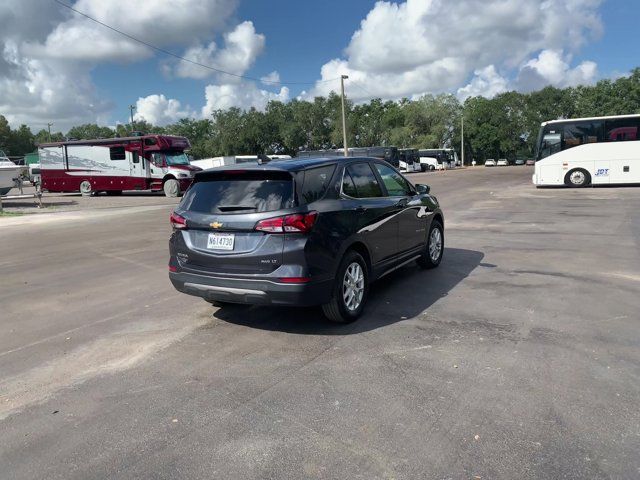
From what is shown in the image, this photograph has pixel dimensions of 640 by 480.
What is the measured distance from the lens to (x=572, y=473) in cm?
273

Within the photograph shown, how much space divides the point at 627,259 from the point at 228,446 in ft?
24.2

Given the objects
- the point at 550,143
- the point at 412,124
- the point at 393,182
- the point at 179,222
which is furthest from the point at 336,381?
the point at 412,124

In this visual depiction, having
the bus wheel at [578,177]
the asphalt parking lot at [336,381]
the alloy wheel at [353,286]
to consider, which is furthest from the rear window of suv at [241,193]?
the bus wheel at [578,177]

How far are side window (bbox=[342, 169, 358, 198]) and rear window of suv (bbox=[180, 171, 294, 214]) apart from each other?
804mm

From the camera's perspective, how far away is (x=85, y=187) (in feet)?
96.3

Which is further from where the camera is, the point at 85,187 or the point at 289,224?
the point at 85,187

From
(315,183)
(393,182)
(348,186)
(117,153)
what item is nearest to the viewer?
(315,183)

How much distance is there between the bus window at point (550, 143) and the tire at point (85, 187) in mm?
24230

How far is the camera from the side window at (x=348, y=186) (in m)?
5.39

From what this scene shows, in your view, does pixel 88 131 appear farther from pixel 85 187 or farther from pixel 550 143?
pixel 550 143

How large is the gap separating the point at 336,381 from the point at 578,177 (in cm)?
2351

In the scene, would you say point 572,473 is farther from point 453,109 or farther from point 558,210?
point 453,109

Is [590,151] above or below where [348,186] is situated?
above

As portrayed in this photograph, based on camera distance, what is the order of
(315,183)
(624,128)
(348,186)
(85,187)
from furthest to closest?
(85,187) < (624,128) < (348,186) < (315,183)
